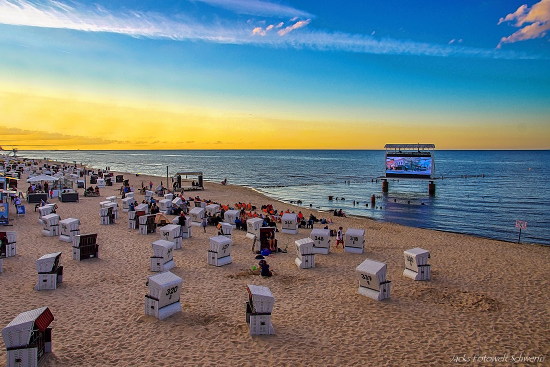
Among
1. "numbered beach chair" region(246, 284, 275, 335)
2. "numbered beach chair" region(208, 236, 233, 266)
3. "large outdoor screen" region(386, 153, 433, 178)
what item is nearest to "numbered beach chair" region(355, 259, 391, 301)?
"numbered beach chair" region(246, 284, 275, 335)

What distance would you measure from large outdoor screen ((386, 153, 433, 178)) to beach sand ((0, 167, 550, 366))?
139ft

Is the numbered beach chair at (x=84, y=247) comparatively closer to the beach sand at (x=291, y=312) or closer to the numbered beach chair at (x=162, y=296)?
the beach sand at (x=291, y=312)

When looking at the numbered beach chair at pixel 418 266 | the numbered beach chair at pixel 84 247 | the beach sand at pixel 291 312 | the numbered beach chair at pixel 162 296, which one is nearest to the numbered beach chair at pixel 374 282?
the beach sand at pixel 291 312

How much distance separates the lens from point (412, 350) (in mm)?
8672

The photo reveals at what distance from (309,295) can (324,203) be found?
31442 millimetres

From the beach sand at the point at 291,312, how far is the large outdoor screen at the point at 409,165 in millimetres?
42295

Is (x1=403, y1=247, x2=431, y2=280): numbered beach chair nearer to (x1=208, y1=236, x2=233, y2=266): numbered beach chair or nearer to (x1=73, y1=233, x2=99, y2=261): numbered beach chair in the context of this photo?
(x1=208, y1=236, x2=233, y2=266): numbered beach chair

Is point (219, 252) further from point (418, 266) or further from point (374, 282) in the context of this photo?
point (418, 266)

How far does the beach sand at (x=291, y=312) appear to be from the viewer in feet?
27.3

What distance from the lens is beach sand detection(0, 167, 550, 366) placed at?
328 inches

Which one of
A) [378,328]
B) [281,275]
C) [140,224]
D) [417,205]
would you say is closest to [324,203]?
[417,205]

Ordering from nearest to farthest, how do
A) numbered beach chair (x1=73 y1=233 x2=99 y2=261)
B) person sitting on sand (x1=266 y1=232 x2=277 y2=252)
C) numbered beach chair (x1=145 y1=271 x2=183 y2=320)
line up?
numbered beach chair (x1=145 y1=271 x2=183 y2=320) < numbered beach chair (x1=73 y1=233 x2=99 y2=261) < person sitting on sand (x1=266 y1=232 x2=277 y2=252)

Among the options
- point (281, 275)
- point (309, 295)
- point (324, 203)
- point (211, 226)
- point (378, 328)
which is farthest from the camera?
point (324, 203)

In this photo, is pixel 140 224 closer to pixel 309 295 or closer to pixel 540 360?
pixel 309 295
